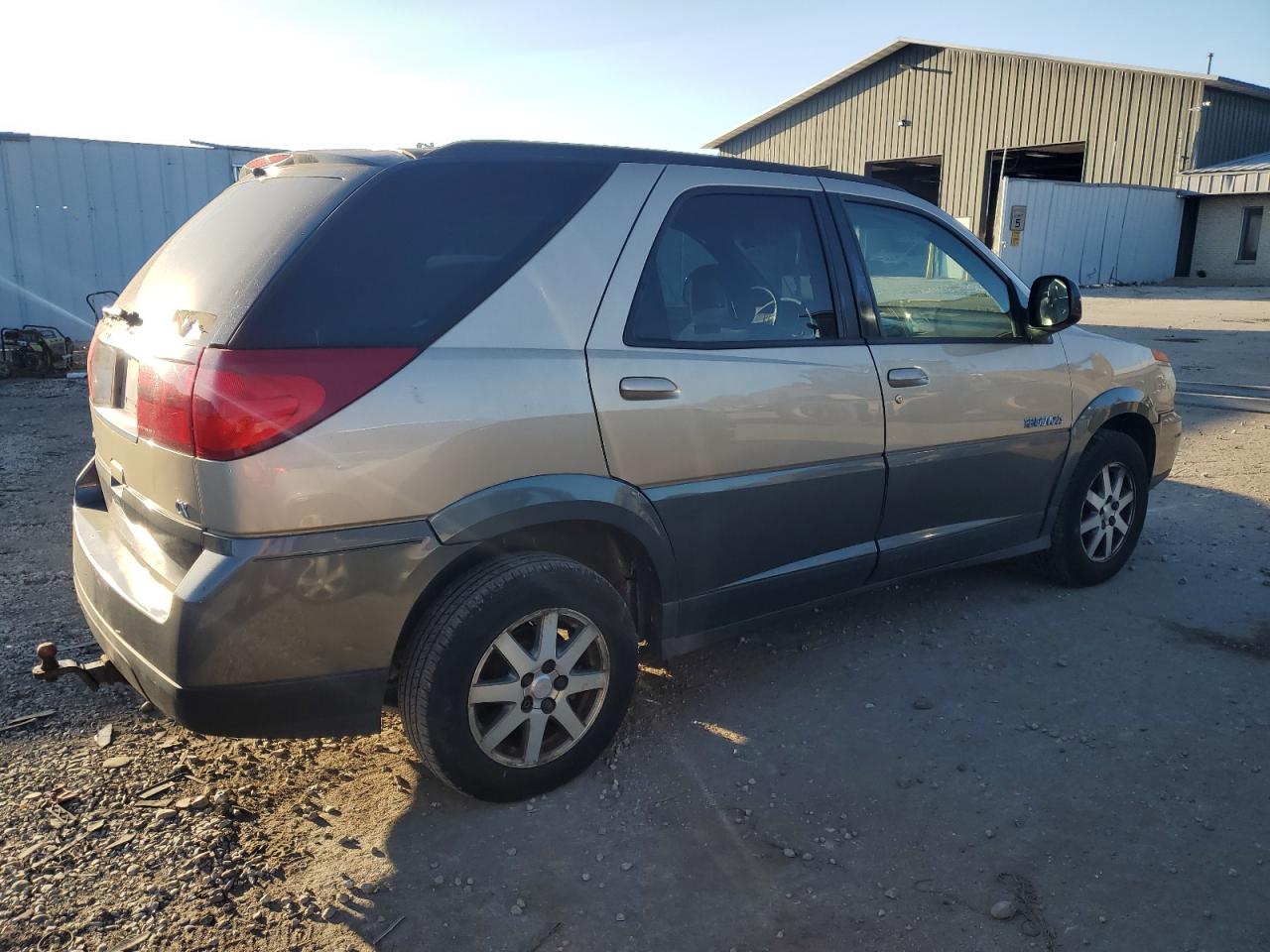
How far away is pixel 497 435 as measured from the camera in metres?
2.65

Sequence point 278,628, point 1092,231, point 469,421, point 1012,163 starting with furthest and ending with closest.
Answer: point 1012,163, point 1092,231, point 469,421, point 278,628

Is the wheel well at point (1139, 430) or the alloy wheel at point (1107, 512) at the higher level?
the wheel well at point (1139, 430)

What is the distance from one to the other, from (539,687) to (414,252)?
1.31 metres

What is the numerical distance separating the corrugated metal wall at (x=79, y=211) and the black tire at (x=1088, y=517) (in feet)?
43.6

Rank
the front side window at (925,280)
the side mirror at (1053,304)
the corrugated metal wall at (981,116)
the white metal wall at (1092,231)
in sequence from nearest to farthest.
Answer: the front side window at (925,280) → the side mirror at (1053,304) → the white metal wall at (1092,231) → the corrugated metal wall at (981,116)

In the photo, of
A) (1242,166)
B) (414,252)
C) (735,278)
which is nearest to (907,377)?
(735,278)

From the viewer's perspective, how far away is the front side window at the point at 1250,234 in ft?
95.6

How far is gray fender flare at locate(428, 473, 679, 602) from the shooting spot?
262cm

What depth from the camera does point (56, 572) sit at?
464cm

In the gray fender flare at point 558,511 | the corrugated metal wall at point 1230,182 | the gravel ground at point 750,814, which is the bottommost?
the gravel ground at point 750,814

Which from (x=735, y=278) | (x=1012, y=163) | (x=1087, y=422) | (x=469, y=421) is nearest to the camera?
(x=469, y=421)

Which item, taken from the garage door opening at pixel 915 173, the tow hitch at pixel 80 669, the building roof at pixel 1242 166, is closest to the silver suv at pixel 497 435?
the tow hitch at pixel 80 669

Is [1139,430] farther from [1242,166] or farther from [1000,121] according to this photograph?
[1000,121]

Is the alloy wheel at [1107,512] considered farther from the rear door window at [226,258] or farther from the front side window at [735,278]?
the rear door window at [226,258]
